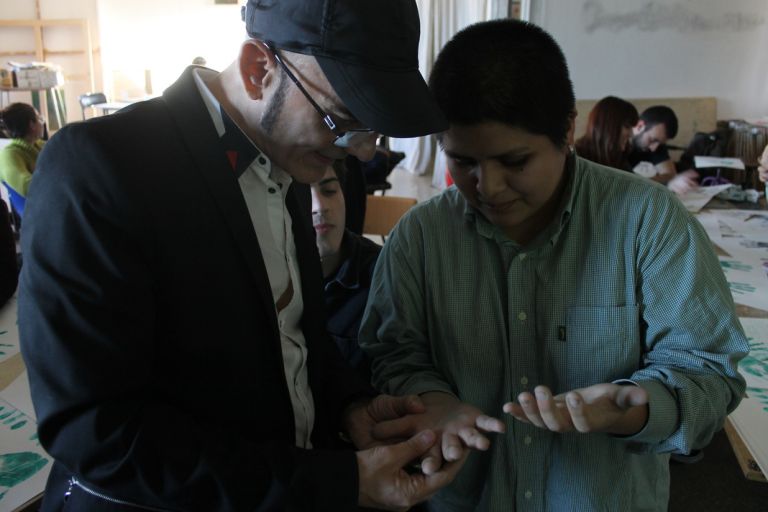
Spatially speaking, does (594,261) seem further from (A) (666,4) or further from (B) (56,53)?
(B) (56,53)

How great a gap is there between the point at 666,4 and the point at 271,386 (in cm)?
677

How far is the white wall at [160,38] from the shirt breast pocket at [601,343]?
10.2 meters

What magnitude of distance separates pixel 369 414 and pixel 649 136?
3968 mm

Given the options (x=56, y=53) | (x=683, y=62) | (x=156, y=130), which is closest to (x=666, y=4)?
(x=683, y=62)

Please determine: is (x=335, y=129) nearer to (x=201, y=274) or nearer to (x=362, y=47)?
(x=362, y=47)

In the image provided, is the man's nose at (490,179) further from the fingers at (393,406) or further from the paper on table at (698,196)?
the paper on table at (698,196)

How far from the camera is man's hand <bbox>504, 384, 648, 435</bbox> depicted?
827 mm

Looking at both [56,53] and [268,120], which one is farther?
[56,53]

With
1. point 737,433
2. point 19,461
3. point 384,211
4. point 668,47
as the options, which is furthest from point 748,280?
point 668,47

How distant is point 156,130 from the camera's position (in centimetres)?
82

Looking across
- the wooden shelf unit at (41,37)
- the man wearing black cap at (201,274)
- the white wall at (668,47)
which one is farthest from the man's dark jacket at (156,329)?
the wooden shelf unit at (41,37)

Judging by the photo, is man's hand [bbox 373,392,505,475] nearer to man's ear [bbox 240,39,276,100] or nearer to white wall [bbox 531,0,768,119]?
man's ear [bbox 240,39,276,100]

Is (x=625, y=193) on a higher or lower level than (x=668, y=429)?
higher

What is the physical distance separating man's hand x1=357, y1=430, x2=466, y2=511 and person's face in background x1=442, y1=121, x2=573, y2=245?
422 millimetres
